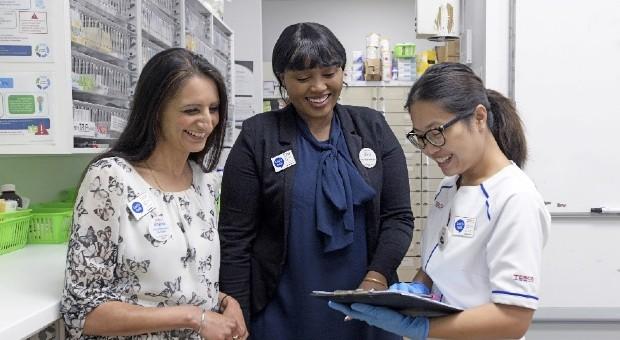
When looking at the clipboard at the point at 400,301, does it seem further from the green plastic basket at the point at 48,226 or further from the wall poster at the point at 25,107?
the green plastic basket at the point at 48,226

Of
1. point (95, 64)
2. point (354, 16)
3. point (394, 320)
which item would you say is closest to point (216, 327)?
point (394, 320)

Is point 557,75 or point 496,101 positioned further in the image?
point 557,75

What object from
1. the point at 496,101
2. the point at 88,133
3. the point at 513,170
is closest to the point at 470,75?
the point at 496,101

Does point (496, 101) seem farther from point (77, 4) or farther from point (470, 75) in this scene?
point (77, 4)

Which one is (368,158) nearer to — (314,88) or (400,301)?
(314,88)

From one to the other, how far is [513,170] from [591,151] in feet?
6.28

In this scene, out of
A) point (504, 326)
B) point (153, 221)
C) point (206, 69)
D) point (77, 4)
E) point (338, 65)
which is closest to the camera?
point (504, 326)

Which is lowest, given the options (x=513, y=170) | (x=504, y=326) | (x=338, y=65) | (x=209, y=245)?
(x=504, y=326)

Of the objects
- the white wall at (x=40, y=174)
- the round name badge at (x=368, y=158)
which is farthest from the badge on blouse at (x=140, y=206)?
the white wall at (x=40, y=174)

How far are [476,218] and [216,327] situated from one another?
0.65m

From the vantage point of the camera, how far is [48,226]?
6.33 ft

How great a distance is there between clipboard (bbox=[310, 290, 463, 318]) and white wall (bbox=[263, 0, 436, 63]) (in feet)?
18.2

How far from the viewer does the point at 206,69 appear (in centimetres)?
130

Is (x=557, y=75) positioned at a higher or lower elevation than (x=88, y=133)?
higher
